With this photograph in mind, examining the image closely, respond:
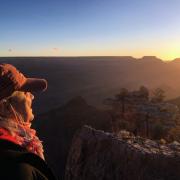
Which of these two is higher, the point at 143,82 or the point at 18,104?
the point at 18,104

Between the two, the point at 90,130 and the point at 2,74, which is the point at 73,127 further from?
the point at 2,74

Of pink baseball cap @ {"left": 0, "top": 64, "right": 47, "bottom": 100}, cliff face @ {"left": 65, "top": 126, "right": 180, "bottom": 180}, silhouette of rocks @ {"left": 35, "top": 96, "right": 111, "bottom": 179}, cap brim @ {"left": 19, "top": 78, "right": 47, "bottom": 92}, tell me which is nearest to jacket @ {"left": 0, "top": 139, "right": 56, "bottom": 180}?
pink baseball cap @ {"left": 0, "top": 64, "right": 47, "bottom": 100}

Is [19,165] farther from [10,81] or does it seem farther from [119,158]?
[119,158]

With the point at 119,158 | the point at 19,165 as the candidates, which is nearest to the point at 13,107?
the point at 19,165

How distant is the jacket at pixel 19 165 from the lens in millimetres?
1724

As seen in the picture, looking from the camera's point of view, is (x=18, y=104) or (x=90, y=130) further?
(x=90, y=130)

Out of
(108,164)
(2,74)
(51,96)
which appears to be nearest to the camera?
(2,74)

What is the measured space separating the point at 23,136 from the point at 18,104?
206 mm

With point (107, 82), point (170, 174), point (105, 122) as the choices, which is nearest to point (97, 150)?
point (170, 174)

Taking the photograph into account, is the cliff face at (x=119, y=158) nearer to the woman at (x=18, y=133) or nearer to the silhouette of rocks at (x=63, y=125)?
the woman at (x=18, y=133)

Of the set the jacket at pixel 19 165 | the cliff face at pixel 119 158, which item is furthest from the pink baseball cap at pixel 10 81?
the cliff face at pixel 119 158

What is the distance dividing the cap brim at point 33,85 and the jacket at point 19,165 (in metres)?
0.45

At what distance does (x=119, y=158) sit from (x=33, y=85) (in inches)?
292

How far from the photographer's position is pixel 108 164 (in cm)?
980
